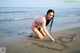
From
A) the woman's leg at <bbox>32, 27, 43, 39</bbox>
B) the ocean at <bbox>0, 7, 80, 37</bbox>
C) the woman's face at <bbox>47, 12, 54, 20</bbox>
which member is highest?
the woman's face at <bbox>47, 12, 54, 20</bbox>

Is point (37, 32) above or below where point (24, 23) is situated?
above

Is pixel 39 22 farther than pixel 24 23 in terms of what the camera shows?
No

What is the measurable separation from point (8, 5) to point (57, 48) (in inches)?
837

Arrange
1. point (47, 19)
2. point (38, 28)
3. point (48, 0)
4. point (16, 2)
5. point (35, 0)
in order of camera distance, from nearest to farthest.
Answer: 1. point (47, 19)
2. point (38, 28)
3. point (48, 0)
4. point (35, 0)
5. point (16, 2)

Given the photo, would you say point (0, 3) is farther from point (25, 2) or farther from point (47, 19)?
point (47, 19)

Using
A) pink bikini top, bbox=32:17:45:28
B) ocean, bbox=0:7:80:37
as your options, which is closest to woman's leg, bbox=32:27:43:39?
pink bikini top, bbox=32:17:45:28

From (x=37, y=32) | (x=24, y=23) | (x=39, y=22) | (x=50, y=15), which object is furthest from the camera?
(x=24, y=23)

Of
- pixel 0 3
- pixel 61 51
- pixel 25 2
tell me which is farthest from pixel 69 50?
pixel 25 2

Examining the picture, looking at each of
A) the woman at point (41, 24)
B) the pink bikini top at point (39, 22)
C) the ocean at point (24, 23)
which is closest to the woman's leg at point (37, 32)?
the woman at point (41, 24)

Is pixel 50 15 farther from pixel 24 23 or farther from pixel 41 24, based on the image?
pixel 24 23

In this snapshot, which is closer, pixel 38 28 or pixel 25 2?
pixel 38 28

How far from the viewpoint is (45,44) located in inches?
190

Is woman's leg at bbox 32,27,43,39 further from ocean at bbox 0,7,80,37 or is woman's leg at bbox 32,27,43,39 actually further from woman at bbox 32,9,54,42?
ocean at bbox 0,7,80,37

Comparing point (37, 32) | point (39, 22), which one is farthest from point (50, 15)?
point (37, 32)
